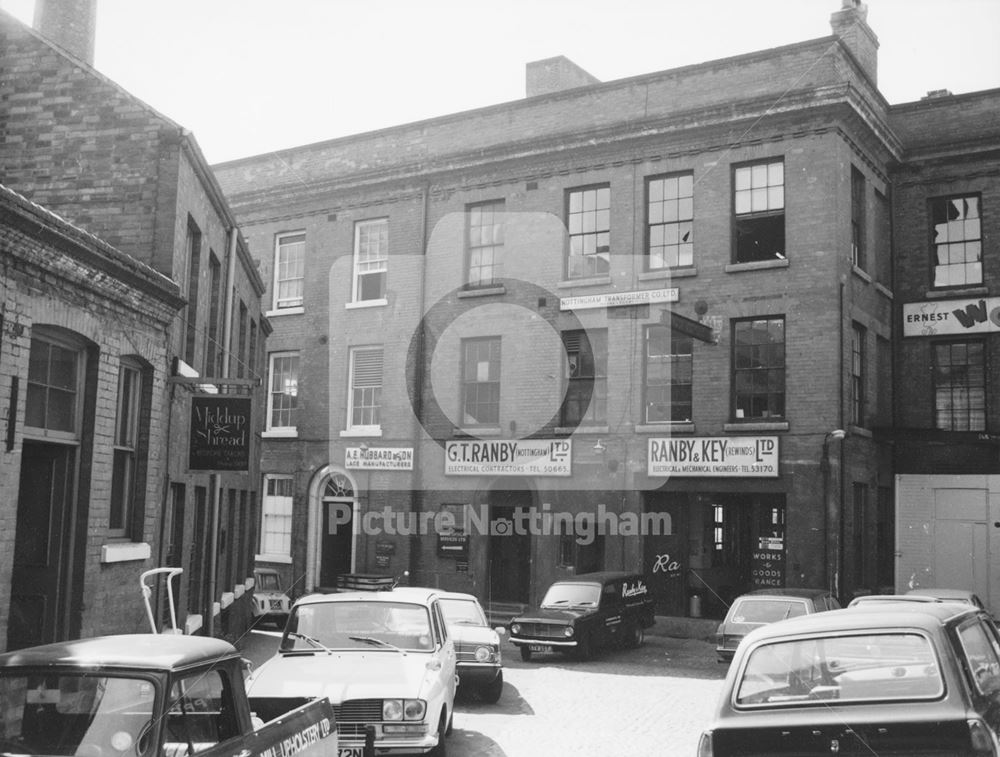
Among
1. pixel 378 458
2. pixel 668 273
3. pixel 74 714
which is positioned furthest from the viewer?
pixel 378 458

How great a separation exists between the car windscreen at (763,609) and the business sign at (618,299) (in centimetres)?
838

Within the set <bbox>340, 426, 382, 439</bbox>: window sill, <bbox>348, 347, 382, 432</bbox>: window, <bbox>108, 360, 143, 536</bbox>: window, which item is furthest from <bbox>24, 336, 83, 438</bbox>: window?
<bbox>348, 347, 382, 432</bbox>: window

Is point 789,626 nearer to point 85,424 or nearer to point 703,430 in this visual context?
point 85,424

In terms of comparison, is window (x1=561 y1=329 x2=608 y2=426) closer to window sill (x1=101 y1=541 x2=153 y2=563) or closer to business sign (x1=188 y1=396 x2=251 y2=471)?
business sign (x1=188 y1=396 x2=251 y2=471)

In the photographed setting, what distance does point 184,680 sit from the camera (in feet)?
17.4

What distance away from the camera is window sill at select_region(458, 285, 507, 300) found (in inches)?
971

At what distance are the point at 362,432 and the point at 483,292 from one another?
497 cm

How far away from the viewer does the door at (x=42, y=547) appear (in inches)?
405

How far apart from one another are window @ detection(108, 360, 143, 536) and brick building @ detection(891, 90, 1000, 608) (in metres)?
16.5

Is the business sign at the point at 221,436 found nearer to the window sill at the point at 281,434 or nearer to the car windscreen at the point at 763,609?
the car windscreen at the point at 763,609

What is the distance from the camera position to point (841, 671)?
6258 millimetres

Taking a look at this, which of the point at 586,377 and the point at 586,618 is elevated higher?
the point at 586,377

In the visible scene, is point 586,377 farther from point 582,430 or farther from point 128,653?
point 128,653

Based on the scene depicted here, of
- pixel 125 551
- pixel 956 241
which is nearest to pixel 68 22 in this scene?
pixel 125 551
